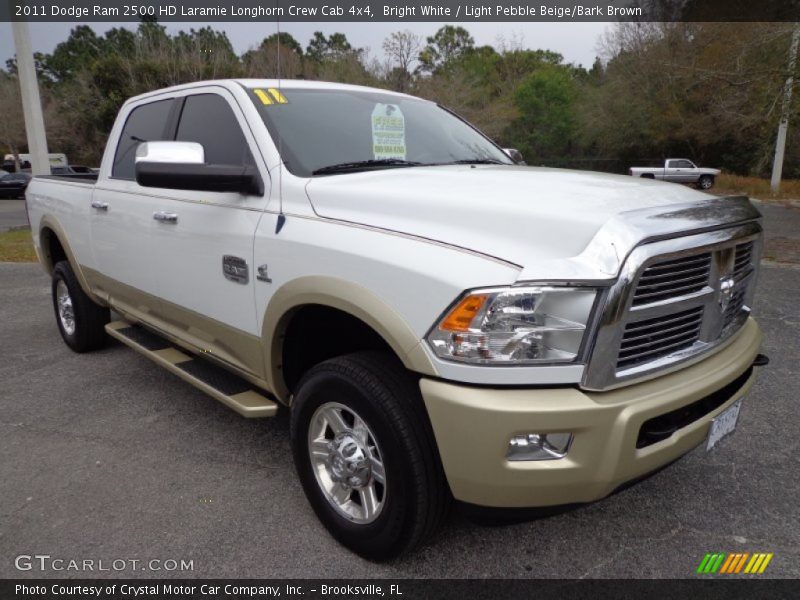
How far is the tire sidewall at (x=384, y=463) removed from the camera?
2.13 m

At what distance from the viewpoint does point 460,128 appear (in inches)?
150

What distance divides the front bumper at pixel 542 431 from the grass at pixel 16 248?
10266mm

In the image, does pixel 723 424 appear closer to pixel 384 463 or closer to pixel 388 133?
pixel 384 463

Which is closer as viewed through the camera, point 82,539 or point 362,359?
point 362,359

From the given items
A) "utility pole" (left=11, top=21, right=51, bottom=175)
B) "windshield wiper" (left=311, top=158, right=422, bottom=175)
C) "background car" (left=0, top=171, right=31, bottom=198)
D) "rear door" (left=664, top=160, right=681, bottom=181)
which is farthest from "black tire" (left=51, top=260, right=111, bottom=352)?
"rear door" (left=664, top=160, right=681, bottom=181)

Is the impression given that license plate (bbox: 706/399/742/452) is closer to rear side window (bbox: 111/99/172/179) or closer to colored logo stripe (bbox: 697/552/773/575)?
colored logo stripe (bbox: 697/552/773/575)

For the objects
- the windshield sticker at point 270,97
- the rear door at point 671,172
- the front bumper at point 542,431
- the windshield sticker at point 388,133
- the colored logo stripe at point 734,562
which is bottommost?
the rear door at point 671,172

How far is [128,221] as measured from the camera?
12.2 ft

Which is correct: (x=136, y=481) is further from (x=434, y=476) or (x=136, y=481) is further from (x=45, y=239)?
(x=45, y=239)

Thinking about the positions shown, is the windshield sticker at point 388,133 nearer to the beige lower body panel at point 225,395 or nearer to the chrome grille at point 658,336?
the beige lower body panel at point 225,395

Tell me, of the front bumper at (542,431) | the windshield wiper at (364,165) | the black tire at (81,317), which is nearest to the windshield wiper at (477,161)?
the windshield wiper at (364,165)

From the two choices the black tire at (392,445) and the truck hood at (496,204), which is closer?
the truck hood at (496,204)
